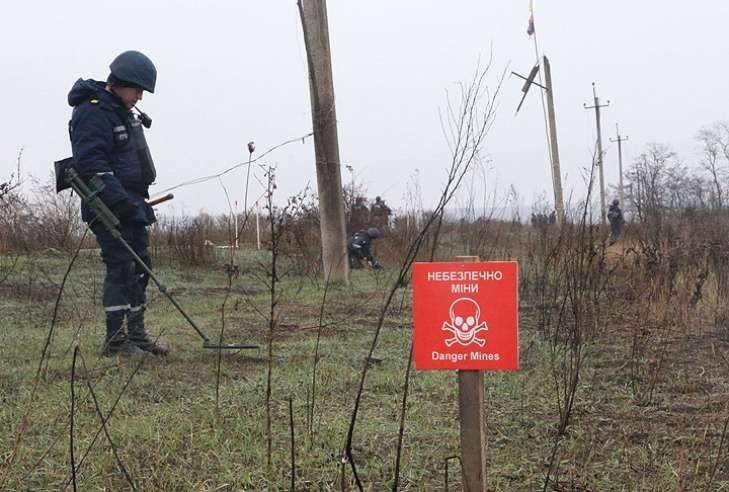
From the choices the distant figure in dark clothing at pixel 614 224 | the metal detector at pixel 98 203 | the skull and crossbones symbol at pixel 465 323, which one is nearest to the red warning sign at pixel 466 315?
the skull and crossbones symbol at pixel 465 323

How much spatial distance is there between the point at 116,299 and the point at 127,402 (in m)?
1.10

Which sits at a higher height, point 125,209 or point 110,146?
point 110,146

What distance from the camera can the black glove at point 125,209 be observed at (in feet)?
13.2

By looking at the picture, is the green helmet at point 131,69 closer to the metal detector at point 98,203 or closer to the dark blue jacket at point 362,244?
the metal detector at point 98,203

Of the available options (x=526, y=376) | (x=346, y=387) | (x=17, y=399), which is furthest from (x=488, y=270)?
(x=17, y=399)

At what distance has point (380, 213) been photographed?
1495 cm

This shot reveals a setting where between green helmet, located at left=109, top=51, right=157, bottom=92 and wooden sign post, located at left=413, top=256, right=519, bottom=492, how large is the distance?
277 centimetres

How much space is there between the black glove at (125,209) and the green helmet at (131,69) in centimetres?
67

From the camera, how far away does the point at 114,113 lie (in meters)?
4.15

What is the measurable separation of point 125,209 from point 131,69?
2.56 ft

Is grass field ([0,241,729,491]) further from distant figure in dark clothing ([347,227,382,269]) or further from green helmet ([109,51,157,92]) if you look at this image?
distant figure in dark clothing ([347,227,382,269])

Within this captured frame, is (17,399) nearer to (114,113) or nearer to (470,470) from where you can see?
(114,113)

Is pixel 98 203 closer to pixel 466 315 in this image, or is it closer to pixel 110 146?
pixel 110 146

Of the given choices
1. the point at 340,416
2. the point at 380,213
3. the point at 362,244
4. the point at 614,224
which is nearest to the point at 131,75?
the point at 340,416
